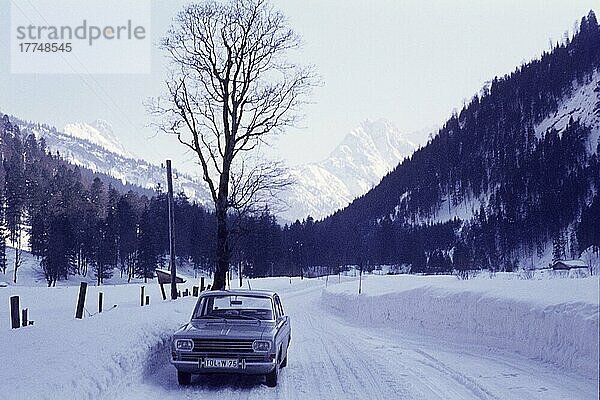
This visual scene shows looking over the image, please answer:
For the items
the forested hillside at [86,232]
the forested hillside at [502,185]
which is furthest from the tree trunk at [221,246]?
the forested hillside at [502,185]

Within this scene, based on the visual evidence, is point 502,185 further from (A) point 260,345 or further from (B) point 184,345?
(B) point 184,345

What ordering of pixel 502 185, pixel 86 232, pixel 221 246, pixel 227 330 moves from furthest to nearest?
1. pixel 502 185
2. pixel 86 232
3. pixel 221 246
4. pixel 227 330

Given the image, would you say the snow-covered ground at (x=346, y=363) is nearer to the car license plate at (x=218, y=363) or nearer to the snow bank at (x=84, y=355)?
the snow bank at (x=84, y=355)

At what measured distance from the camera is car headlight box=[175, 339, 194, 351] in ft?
33.7

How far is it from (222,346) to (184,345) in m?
0.58

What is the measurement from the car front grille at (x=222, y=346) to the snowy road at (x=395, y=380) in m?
0.57

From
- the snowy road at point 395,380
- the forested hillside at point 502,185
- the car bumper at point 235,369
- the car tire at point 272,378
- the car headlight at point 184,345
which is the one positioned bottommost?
the snowy road at point 395,380

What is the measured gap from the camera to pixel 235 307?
12242 millimetres

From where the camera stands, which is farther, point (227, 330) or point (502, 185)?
point (502, 185)

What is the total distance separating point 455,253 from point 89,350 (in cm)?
13797

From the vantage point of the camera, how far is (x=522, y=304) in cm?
1320

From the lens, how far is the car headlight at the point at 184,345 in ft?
33.7

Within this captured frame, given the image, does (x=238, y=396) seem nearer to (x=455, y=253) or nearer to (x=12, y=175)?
(x=12, y=175)

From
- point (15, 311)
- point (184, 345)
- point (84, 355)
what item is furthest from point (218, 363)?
point (15, 311)
